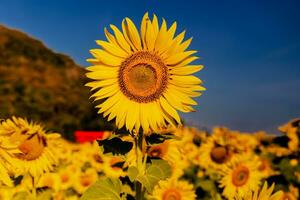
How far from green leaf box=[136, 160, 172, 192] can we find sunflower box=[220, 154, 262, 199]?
394cm

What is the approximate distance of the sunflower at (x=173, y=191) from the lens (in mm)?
6309

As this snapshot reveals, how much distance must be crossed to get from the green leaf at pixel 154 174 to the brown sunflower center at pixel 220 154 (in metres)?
4.74

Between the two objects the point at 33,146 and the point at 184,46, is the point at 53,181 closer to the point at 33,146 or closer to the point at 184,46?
the point at 33,146

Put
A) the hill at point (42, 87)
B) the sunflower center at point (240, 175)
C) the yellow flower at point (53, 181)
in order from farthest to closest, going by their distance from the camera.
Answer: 1. the hill at point (42, 87)
2. the yellow flower at point (53, 181)
3. the sunflower center at point (240, 175)

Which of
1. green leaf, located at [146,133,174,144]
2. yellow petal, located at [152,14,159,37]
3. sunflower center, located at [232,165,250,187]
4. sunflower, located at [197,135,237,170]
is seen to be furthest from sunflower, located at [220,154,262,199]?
yellow petal, located at [152,14,159,37]

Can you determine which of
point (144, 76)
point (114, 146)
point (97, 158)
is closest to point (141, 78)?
point (144, 76)

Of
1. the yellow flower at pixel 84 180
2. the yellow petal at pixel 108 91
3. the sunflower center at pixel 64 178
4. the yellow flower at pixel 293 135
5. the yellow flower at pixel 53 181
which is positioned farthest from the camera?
the sunflower center at pixel 64 178

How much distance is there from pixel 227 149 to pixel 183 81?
15.6ft

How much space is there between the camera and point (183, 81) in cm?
386

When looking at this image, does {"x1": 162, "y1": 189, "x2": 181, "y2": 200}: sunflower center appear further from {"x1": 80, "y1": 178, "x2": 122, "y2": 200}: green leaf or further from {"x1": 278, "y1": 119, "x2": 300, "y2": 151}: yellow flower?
{"x1": 80, "y1": 178, "x2": 122, "y2": 200}: green leaf

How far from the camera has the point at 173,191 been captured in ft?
21.2

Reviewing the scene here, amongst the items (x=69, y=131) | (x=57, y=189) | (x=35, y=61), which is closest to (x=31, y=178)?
(x=57, y=189)

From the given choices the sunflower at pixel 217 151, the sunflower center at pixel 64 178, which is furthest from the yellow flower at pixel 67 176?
the sunflower at pixel 217 151

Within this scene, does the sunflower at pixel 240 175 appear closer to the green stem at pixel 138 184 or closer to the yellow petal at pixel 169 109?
the yellow petal at pixel 169 109
